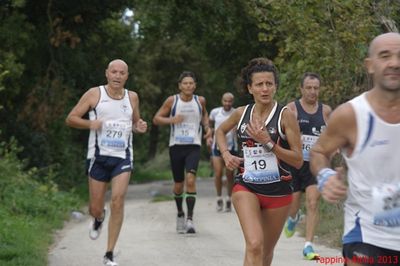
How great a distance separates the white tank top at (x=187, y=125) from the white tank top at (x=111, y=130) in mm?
3017

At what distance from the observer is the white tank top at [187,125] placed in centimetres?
1278

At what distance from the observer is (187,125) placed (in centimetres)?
1280

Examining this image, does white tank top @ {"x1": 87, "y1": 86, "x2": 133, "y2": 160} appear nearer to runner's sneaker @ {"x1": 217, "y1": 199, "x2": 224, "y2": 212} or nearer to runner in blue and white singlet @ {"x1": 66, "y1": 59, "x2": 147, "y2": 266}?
runner in blue and white singlet @ {"x1": 66, "y1": 59, "x2": 147, "y2": 266}

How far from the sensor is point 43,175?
65.6 feet

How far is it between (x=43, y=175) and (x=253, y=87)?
42.8 ft

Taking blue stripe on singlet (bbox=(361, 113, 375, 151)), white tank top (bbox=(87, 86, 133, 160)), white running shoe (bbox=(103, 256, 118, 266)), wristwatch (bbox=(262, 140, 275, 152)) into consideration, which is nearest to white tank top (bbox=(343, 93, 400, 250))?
blue stripe on singlet (bbox=(361, 113, 375, 151))

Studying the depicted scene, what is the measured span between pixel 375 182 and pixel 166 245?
260 inches

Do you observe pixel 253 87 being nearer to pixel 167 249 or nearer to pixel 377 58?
pixel 377 58

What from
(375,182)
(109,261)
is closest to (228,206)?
(109,261)

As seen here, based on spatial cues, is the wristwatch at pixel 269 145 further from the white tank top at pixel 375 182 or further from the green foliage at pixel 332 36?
the green foliage at pixel 332 36

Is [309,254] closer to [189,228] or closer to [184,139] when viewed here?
[189,228]

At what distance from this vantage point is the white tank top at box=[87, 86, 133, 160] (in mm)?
9633

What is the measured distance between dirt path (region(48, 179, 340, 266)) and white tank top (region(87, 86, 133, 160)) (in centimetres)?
115

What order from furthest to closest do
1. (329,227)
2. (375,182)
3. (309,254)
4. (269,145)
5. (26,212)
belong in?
(26,212), (329,227), (309,254), (269,145), (375,182)
